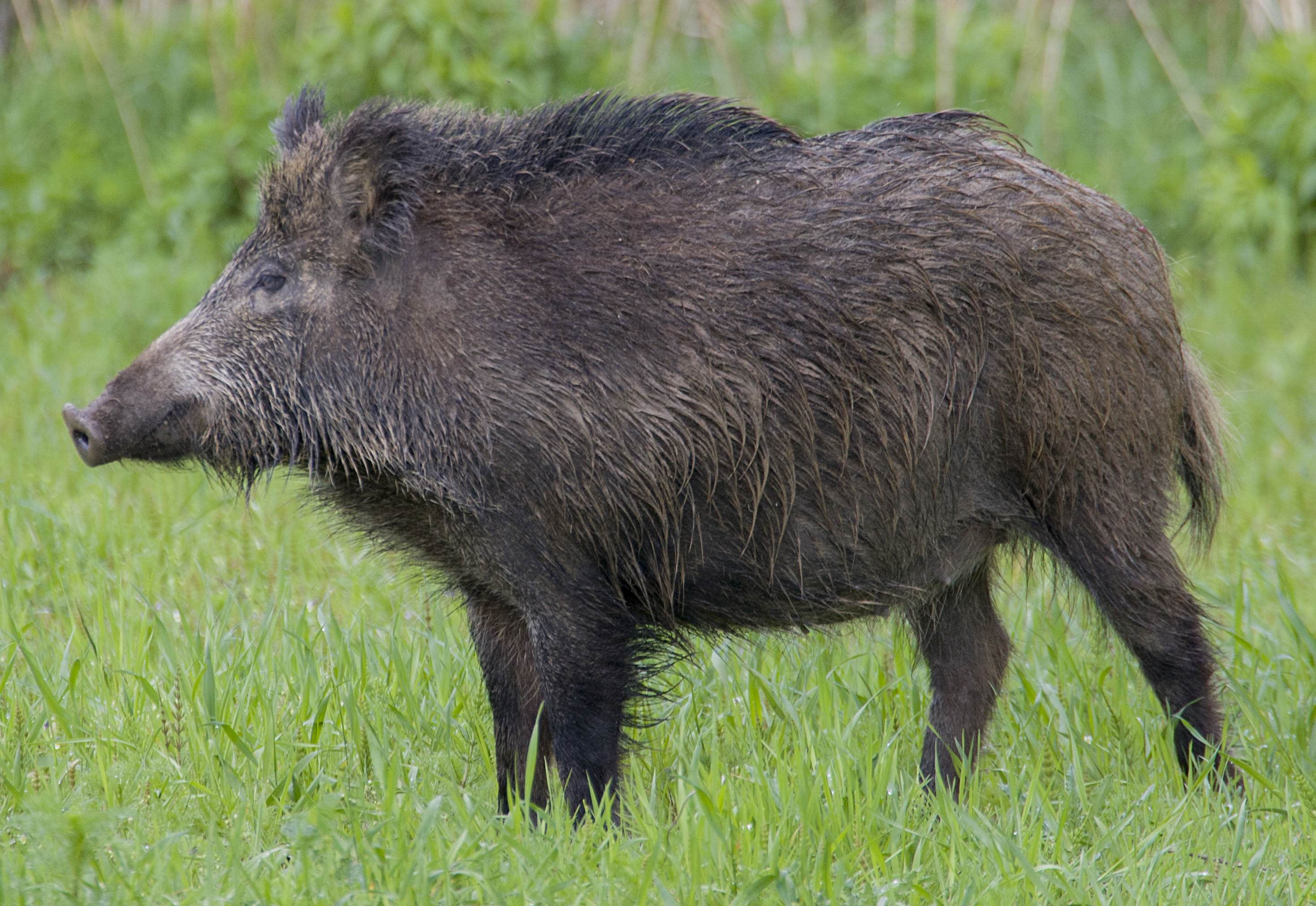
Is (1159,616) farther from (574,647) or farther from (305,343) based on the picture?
(305,343)

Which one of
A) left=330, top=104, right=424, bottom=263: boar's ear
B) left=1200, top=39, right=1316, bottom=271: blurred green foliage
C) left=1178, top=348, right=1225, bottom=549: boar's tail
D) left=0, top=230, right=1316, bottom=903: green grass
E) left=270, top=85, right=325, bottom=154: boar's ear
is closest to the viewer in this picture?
left=0, top=230, right=1316, bottom=903: green grass

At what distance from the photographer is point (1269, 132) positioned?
745 cm

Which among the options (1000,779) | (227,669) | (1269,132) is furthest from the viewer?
(1269,132)

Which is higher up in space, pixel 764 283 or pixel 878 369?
pixel 764 283

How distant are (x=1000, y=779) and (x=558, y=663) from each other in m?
1.20

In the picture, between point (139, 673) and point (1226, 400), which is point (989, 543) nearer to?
point (139, 673)

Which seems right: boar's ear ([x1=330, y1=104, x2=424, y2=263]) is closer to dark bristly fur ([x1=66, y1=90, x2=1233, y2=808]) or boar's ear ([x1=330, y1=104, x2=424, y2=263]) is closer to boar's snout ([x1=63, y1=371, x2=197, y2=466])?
dark bristly fur ([x1=66, y1=90, x2=1233, y2=808])

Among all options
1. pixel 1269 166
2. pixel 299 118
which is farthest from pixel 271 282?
pixel 1269 166

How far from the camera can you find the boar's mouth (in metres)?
3.11

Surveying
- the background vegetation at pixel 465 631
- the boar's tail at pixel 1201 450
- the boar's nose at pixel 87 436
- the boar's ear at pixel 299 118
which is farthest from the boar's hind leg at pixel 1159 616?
the boar's nose at pixel 87 436

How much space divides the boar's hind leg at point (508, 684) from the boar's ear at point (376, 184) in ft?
2.71

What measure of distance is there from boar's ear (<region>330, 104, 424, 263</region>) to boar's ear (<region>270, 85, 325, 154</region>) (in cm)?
18

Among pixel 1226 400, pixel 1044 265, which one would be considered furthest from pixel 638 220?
pixel 1226 400

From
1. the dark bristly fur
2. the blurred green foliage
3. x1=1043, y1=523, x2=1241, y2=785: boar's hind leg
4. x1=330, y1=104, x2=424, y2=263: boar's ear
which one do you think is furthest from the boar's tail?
the blurred green foliage
